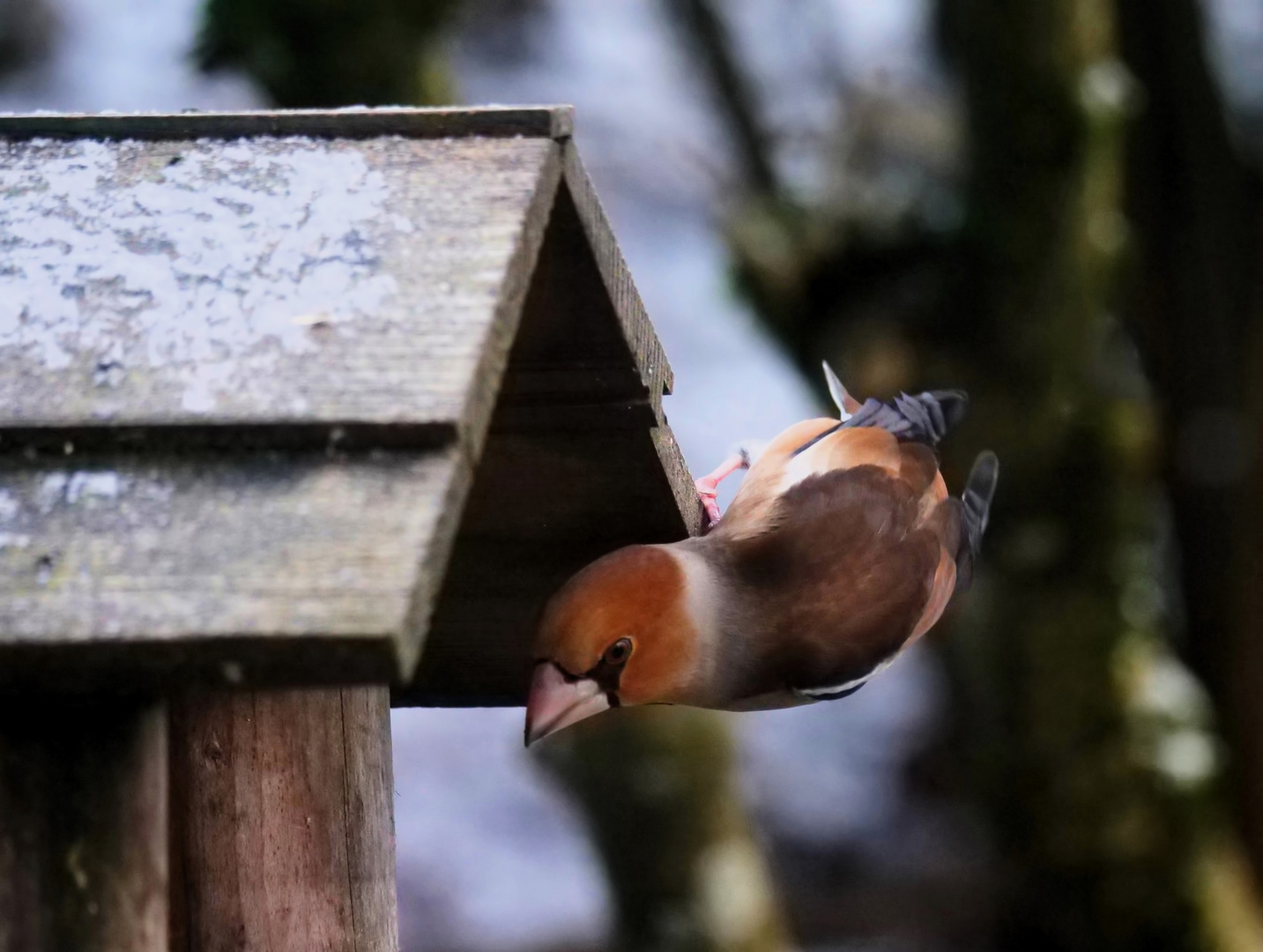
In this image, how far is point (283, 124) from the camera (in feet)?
4.15

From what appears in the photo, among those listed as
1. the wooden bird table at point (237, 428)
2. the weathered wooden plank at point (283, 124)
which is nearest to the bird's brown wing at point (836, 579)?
the wooden bird table at point (237, 428)

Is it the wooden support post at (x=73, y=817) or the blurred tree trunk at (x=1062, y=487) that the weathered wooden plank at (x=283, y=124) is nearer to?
the wooden support post at (x=73, y=817)

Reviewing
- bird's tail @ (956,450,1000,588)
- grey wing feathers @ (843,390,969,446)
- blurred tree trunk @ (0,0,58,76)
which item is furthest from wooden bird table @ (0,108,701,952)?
blurred tree trunk @ (0,0,58,76)

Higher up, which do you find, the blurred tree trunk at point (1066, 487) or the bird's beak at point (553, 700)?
the bird's beak at point (553, 700)

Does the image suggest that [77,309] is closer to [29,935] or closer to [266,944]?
[29,935]

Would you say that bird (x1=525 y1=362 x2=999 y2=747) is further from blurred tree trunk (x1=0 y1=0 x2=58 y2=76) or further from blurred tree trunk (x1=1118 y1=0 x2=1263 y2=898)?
blurred tree trunk (x1=0 y1=0 x2=58 y2=76)

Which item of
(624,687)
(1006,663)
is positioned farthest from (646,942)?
(624,687)

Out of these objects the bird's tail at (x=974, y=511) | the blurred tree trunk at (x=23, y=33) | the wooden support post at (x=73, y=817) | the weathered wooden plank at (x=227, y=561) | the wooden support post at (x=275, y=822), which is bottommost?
the blurred tree trunk at (x=23, y=33)

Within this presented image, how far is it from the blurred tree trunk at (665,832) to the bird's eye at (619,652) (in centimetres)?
258

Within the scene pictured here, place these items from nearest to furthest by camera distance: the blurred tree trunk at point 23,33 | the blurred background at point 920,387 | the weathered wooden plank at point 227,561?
1. the weathered wooden plank at point 227,561
2. the blurred background at point 920,387
3. the blurred tree trunk at point 23,33

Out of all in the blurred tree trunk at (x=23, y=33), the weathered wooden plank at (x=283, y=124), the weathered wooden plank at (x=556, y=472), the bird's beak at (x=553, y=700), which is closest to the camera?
the weathered wooden plank at (x=283, y=124)

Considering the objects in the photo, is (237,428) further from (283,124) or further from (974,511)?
(974,511)

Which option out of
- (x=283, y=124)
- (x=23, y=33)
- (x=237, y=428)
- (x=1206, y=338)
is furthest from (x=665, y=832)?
(x=23, y=33)

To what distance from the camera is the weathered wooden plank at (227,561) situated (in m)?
0.79
